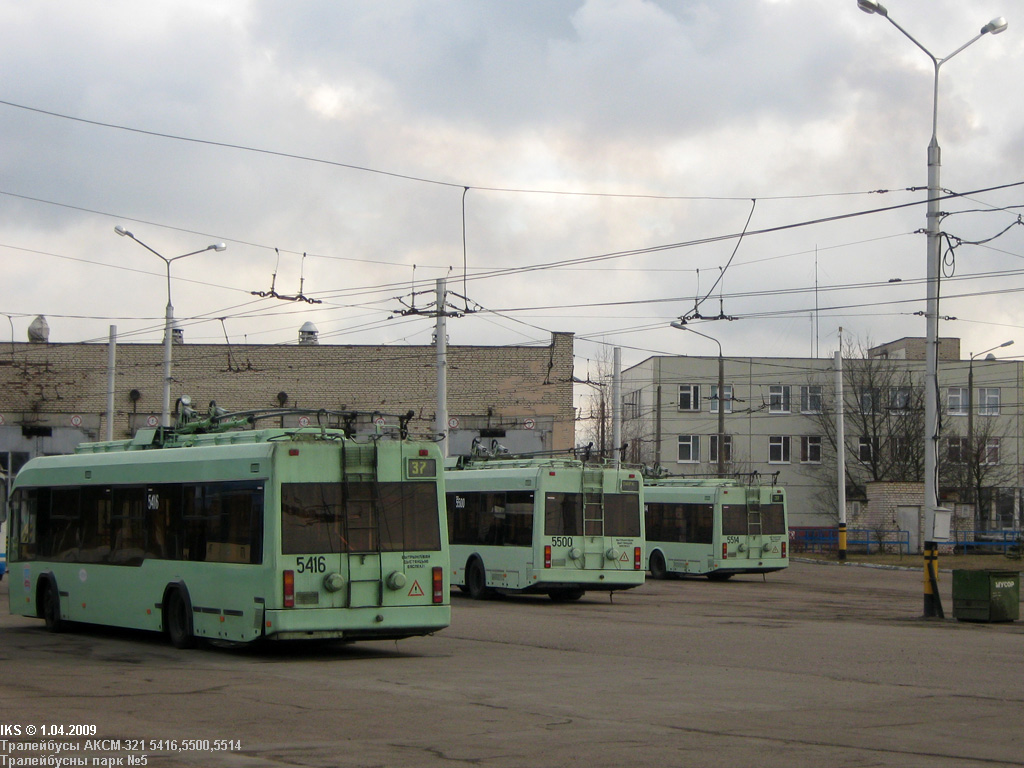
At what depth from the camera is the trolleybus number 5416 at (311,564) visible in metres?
14.5

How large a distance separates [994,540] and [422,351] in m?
26.8

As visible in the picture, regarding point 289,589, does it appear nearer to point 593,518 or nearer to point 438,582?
point 438,582

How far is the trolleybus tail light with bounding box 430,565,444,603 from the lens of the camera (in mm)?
15375

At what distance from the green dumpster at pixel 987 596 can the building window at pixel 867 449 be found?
51685 mm

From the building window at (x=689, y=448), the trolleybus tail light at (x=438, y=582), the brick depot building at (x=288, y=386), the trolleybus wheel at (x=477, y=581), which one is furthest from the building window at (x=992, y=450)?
the trolleybus tail light at (x=438, y=582)

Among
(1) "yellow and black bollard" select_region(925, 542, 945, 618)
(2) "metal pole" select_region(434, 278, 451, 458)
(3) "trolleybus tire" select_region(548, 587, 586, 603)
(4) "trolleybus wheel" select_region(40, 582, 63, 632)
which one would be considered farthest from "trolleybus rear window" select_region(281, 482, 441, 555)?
(2) "metal pole" select_region(434, 278, 451, 458)

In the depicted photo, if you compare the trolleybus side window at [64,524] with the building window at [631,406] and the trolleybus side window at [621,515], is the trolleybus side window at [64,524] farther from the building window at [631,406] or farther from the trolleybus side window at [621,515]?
the building window at [631,406]

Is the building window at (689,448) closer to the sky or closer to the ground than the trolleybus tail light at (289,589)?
closer to the sky

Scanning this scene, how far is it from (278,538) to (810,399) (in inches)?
2526

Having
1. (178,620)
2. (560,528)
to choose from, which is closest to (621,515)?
(560,528)

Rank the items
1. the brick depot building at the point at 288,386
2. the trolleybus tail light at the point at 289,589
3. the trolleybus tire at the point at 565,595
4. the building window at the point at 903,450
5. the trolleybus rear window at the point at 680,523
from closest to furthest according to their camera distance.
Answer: the trolleybus tail light at the point at 289,589 → the trolleybus tire at the point at 565,595 → the trolleybus rear window at the point at 680,523 → the brick depot building at the point at 288,386 → the building window at the point at 903,450

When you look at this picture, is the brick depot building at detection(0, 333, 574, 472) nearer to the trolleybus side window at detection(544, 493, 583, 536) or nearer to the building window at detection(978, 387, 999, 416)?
the building window at detection(978, 387, 999, 416)

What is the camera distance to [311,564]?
47.9 feet

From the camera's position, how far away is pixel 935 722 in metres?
10.4
